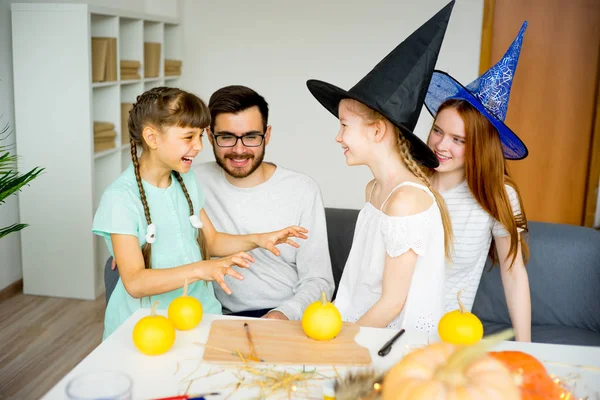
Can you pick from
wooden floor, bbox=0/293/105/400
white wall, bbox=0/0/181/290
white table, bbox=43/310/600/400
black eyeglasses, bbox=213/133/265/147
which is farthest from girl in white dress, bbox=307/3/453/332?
white wall, bbox=0/0/181/290

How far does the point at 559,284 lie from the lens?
8.63 ft

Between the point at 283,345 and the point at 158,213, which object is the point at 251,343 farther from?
the point at 158,213

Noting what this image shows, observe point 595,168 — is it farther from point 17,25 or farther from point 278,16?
point 17,25

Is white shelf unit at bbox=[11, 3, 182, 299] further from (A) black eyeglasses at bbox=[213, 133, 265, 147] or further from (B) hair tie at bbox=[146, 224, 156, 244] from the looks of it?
(B) hair tie at bbox=[146, 224, 156, 244]

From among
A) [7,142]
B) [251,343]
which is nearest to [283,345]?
[251,343]

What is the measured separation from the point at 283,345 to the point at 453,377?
0.53m

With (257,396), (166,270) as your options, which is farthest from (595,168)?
(257,396)

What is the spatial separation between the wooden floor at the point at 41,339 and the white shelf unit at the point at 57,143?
0.18m

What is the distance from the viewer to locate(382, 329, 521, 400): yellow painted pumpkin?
2.89 feet

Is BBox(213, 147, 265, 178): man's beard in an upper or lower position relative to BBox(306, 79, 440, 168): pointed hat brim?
lower

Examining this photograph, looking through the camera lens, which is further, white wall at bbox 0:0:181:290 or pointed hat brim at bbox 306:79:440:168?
white wall at bbox 0:0:181:290

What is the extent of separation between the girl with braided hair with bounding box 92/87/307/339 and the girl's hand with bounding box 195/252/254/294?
0.23ft

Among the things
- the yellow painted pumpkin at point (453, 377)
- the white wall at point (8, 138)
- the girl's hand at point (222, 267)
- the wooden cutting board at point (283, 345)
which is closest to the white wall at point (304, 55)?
the white wall at point (8, 138)

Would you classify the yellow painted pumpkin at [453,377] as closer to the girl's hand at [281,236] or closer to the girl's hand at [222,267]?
the girl's hand at [222,267]
